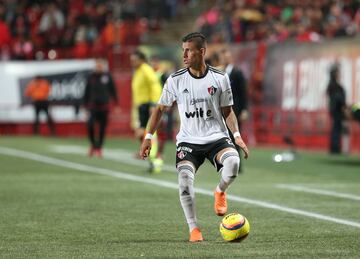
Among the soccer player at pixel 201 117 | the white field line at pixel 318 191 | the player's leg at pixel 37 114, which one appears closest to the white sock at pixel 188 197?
the soccer player at pixel 201 117

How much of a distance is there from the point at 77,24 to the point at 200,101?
91.8 feet

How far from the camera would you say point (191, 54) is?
10.4m

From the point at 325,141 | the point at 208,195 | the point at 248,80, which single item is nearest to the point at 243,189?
the point at 208,195

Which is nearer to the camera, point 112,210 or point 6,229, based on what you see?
point 6,229

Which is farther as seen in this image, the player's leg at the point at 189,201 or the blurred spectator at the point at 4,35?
the blurred spectator at the point at 4,35

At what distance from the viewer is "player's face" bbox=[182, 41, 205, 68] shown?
10.4 m

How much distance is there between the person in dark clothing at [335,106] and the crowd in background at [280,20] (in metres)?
1.99

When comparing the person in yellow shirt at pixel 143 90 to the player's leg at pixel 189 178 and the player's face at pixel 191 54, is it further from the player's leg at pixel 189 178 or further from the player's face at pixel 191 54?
the player's face at pixel 191 54

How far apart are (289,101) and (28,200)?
45.3ft

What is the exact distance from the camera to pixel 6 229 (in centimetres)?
1137

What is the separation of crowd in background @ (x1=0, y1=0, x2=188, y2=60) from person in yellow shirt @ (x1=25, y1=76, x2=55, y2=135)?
1.29m

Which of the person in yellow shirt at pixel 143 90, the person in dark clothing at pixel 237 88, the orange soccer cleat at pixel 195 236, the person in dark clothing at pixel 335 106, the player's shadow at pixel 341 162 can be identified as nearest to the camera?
the orange soccer cleat at pixel 195 236

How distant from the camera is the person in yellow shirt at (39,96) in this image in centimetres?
A: 3531

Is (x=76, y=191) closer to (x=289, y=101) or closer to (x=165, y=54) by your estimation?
(x=289, y=101)
